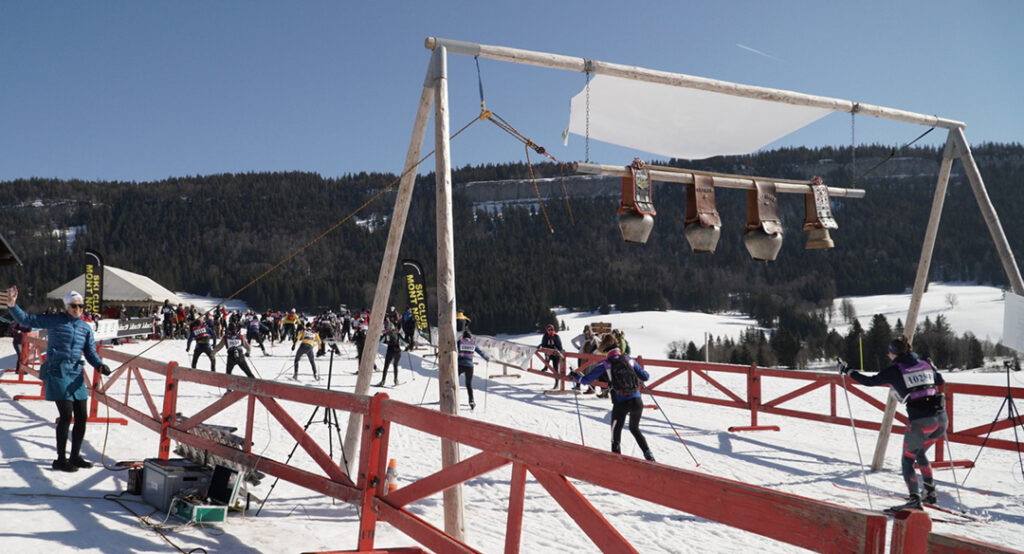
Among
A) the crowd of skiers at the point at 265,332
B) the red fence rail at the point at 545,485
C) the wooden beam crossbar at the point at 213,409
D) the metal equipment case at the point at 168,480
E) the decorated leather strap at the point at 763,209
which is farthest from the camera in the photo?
the crowd of skiers at the point at 265,332

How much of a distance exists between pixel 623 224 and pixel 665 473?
3608 millimetres

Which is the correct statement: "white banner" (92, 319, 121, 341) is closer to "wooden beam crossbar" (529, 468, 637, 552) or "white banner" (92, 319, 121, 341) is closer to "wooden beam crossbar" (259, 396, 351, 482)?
"wooden beam crossbar" (259, 396, 351, 482)

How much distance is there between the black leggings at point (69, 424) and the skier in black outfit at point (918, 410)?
7.94 m

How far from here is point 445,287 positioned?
506 cm

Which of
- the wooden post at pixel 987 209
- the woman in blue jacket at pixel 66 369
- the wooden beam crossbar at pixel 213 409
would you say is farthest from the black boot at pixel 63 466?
the wooden post at pixel 987 209

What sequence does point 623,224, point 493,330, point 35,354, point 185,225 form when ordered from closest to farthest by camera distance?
point 623,224 < point 35,354 < point 493,330 < point 185,225

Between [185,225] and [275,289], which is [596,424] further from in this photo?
[185,225]

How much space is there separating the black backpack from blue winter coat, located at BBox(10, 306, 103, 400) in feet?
19.0

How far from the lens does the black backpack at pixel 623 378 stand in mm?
8242

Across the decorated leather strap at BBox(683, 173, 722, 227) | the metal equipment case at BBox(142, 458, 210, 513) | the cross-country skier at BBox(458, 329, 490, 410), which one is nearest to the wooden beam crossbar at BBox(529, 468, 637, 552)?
the metal equipment case at BBox(142, 458, 210, 513)

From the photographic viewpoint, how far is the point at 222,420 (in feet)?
35.9

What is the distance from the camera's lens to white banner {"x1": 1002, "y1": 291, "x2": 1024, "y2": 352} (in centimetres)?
730

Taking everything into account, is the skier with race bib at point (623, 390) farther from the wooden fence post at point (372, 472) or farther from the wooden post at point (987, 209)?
the wooden post at point (987, 209)

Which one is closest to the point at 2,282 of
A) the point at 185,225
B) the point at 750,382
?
the point at 185,225
